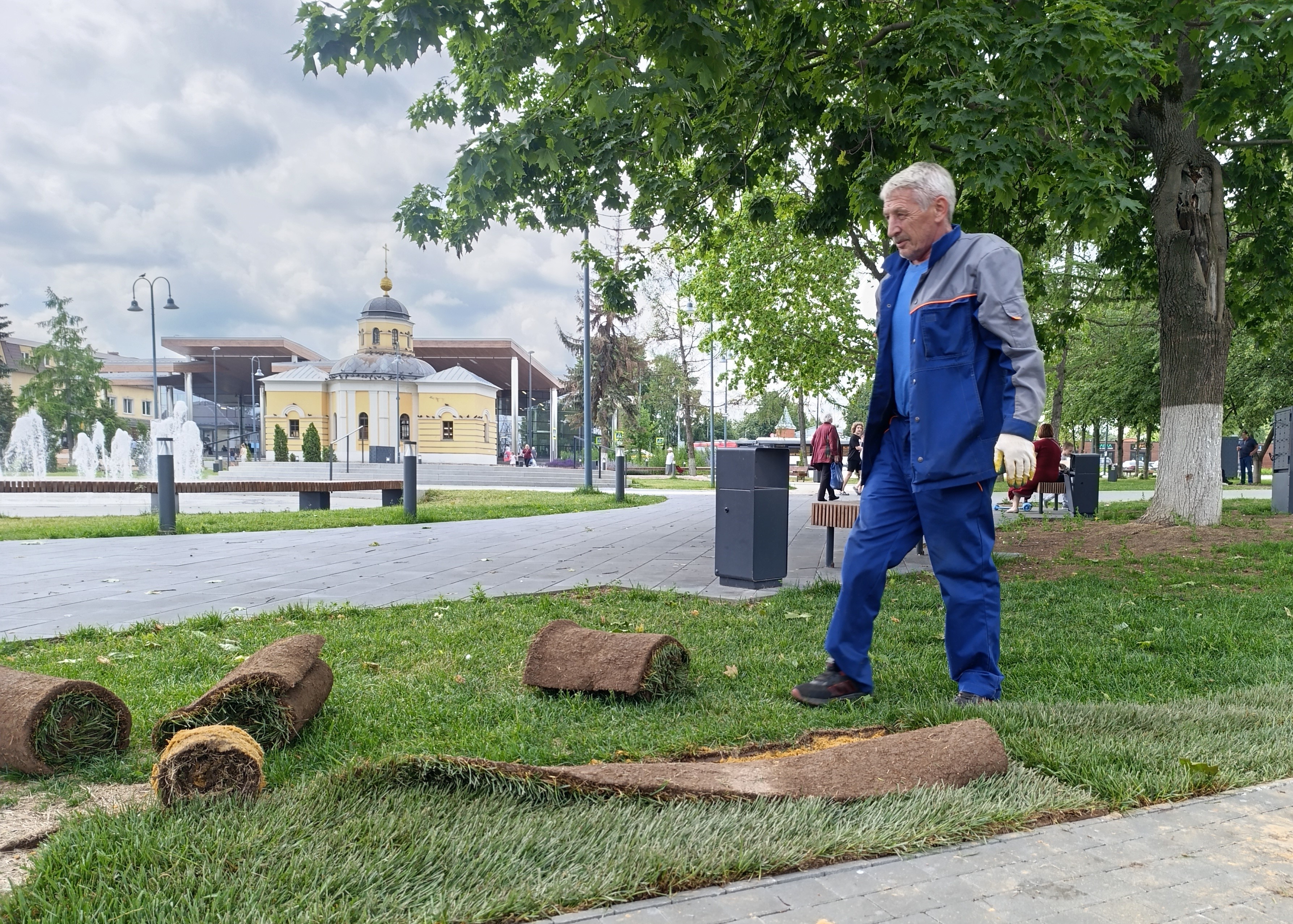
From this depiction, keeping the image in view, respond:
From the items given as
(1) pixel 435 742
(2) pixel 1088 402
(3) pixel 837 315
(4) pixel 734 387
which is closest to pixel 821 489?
(3) pixel 837 315

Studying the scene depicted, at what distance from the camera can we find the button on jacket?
3367mm

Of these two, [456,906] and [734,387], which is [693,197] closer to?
[456,906]

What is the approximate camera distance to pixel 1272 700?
140 inches

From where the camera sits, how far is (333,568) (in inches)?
318

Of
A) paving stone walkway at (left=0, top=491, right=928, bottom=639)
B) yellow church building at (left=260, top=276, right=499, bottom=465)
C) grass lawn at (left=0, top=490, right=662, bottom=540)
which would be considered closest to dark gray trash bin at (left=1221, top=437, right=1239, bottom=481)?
grass lawn at (left=0, top=490, right=662, bottom=540)

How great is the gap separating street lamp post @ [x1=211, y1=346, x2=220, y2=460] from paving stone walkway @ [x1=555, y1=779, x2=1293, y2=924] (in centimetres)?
5271

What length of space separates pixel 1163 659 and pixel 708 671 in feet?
7.42

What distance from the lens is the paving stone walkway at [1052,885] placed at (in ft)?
6.14

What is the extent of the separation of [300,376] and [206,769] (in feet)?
211

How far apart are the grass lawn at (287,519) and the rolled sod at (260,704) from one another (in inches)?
367

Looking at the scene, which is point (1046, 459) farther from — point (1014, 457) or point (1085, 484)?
point (1014, 457)

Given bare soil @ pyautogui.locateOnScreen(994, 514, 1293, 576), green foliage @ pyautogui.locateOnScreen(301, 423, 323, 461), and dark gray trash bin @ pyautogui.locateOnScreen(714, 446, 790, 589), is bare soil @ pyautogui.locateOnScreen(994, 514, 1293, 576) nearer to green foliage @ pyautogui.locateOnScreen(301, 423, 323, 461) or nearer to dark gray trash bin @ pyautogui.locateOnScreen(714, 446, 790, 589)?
dark gray trash bin @ pyautogui.locateOnScreen(714, 446, 790, 589)

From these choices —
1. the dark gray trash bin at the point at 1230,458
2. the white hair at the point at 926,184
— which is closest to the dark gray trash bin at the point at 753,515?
the white hair at the point at 926,184

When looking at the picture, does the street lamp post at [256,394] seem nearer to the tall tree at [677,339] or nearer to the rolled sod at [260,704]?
the tall tree at [677,339]
